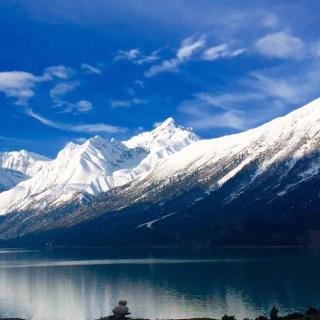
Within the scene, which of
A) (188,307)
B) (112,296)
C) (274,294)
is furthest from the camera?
(112,296)

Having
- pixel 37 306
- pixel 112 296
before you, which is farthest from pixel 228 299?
pixel 37 306

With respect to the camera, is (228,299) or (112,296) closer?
(228,299)

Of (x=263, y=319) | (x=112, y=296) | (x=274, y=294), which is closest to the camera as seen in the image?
(x=263, y=319)

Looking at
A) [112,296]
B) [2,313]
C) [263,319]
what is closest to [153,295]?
[112,296]

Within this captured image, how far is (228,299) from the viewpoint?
174375 millimetres

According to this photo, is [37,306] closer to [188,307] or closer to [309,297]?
[188,307]

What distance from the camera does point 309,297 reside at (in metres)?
170

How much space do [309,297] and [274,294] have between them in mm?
11644

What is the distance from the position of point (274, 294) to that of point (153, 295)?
114ft

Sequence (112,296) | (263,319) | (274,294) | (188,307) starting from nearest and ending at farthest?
1. (263,319)
2. (188,307)
3. (274,294)
4. (112,296)

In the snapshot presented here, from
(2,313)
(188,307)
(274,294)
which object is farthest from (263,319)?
(2,313)

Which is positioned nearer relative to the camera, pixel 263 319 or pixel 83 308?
pixel 263 319

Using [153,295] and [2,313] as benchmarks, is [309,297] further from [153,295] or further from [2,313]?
[2,313]

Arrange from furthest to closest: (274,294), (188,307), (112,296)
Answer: (112,296)
(274,294)
(188,307)
